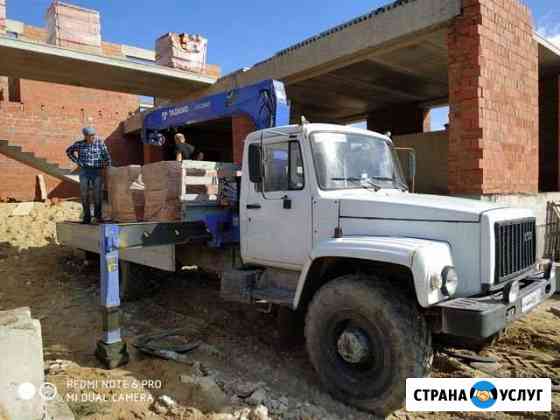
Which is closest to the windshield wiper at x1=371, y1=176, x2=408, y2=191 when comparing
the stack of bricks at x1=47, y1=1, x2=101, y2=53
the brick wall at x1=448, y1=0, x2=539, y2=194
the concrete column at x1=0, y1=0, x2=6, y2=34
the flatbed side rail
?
the flatbed side rail

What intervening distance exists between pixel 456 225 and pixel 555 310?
3104 mm

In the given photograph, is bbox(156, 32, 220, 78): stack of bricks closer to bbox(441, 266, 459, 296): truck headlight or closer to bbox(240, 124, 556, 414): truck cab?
bbox(240, 124, 556, 414): truck cab

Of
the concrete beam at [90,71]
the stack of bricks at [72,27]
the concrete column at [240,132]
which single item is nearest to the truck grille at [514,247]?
the concrete column at [240,132]

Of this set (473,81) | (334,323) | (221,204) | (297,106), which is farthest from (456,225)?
(297,106)

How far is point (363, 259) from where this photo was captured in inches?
140

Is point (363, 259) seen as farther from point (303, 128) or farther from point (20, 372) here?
point (20, 372)

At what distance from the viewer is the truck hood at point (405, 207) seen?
3424 millimetres

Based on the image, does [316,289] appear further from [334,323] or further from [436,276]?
[436,276]

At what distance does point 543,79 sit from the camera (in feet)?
33.6

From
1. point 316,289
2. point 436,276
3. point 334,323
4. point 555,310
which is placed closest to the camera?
point 436,276

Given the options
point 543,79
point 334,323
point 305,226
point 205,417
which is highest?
point 543,79

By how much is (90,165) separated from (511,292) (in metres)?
5.89

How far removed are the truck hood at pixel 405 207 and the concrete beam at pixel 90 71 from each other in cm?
848

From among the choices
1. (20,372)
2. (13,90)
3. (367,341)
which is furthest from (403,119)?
(13,90)
